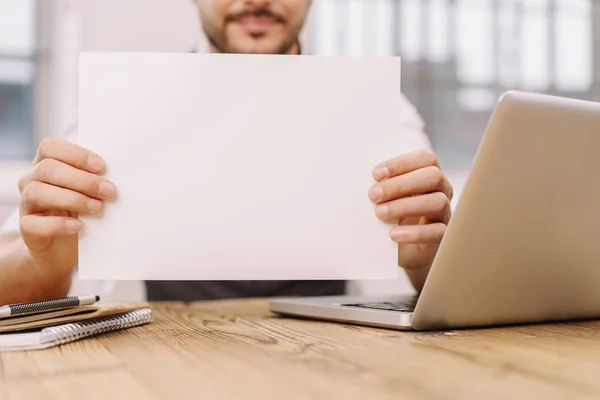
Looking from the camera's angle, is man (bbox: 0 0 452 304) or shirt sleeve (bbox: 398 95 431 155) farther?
shirt sleeve (bbox: 398 95 431 155)

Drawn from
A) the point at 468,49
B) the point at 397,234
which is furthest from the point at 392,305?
the point at 468,49

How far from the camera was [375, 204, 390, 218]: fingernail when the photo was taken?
88 centimetres

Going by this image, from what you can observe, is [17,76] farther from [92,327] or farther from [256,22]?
[92,327]

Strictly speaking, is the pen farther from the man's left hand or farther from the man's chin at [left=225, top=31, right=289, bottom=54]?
the man's chin at [left=225, top=31, right=289, bottom=54]

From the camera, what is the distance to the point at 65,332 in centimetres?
73

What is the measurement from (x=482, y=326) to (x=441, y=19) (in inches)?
93.3

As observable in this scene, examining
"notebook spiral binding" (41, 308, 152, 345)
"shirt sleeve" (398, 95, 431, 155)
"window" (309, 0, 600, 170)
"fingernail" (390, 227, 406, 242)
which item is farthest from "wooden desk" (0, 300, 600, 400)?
"window" (309, 0, 600, 170)

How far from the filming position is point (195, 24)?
2354 mm

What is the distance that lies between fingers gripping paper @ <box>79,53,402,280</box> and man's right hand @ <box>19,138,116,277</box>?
2 centimetres

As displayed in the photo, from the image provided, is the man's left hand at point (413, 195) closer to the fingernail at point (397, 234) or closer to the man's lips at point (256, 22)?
the fingernail at point (397, 234)

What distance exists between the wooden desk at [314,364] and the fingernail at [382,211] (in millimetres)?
144

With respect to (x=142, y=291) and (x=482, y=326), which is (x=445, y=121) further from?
(x=482, y=326)

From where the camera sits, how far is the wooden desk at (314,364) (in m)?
0.50

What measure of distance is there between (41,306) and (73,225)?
0.42 ft
